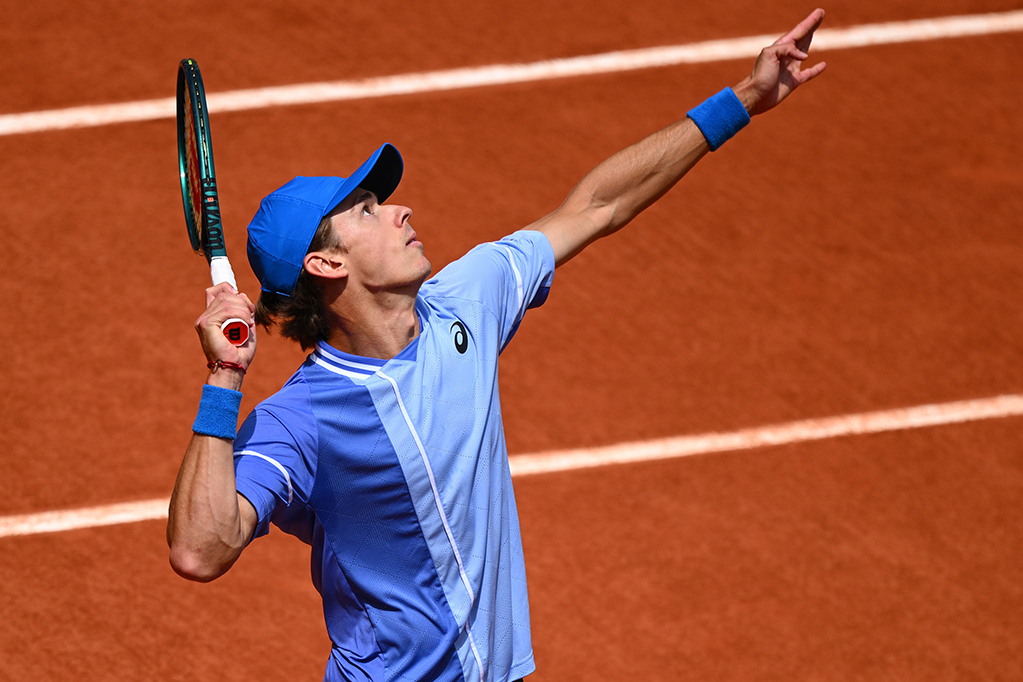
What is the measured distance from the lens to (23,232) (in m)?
6.40

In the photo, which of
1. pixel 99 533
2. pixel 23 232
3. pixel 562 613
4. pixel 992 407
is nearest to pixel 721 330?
pixel 992 407

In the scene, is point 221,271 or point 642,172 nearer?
point 221,271

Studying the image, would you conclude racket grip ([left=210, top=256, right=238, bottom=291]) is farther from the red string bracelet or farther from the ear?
the red string bracelet

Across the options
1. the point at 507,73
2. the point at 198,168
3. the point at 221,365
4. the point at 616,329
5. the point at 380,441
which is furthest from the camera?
the point at 507,73

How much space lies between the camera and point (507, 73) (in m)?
7.18

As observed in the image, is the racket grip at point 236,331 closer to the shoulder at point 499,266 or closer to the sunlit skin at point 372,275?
the sunlit skin at point 372,275

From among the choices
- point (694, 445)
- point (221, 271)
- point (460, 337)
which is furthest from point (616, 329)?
point (221, 271)

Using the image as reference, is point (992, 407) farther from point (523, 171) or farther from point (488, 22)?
point (488, 22)

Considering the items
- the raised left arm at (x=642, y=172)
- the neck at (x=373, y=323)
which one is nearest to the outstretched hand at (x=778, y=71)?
the raised left arm at (x=642, y=172)

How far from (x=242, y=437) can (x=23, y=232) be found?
4110mm

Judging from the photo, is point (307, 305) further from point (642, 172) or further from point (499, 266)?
point (642, 172)

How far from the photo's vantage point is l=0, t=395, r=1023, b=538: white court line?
5.45 m

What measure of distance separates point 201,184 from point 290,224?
502 mm

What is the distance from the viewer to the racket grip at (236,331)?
113 inches
